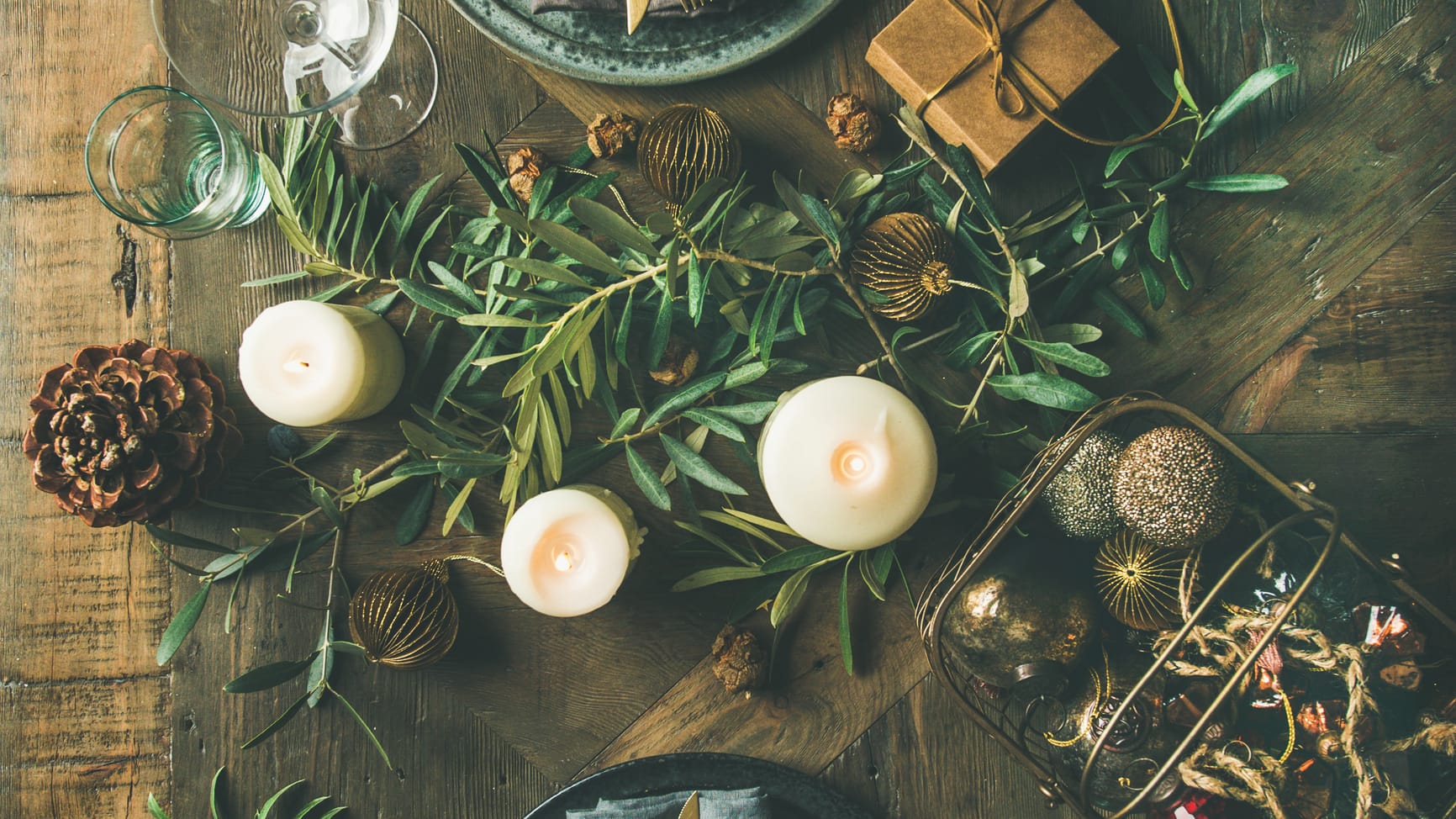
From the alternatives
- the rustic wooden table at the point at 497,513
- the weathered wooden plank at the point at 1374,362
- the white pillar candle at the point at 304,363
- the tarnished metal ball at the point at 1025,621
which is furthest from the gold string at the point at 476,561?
the weathered wooden plank at the point at 1374,362

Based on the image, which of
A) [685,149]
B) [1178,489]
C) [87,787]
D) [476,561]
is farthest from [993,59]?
[87,787]

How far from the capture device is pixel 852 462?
0.64 m

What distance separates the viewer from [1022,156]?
0.78m

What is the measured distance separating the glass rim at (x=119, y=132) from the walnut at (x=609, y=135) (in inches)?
12.4

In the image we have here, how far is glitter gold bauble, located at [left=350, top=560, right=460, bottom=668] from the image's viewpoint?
2.42 feet

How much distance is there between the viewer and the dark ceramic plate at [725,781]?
30.7 inches

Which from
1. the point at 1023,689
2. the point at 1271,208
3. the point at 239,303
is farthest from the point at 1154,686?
the point at 239,303

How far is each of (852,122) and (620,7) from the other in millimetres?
219

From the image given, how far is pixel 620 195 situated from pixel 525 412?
0.23 m

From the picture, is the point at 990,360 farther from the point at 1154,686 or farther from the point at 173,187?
the point at 173,187

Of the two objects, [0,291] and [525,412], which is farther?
[0,291]

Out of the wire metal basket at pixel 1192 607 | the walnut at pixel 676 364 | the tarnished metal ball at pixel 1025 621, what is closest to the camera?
the wire metal basket at pixel 1192 607

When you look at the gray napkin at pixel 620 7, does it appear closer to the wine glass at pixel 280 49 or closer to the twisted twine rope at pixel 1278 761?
the wine glass at pixel 280 49

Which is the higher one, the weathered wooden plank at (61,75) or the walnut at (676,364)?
the weathered wooden plank at (61,75)
